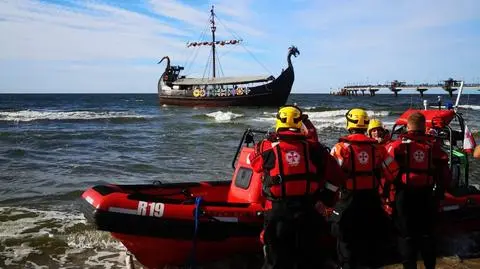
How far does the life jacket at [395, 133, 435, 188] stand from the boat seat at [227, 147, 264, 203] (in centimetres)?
178

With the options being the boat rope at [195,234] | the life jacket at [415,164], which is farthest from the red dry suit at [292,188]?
the boat rope at [195,234]

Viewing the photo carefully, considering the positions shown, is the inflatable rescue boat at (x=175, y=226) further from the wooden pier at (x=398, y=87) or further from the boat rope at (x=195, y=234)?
the wooden pier at (x=398, y=87)

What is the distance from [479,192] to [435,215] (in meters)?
2.23

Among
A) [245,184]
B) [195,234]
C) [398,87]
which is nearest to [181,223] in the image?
[195,234]

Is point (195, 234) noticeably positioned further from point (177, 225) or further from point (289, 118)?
point (289, 118)

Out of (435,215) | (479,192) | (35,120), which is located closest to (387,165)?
(435,215)

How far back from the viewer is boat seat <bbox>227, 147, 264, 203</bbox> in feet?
19.5

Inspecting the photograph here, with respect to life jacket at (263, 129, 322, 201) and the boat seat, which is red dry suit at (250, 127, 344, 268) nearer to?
life jacket at (263, 129, 322, 201)

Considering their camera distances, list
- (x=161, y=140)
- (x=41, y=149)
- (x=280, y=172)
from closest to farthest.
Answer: (x=280, y=172)
(x=41, y=149)
(x=161, y=140)

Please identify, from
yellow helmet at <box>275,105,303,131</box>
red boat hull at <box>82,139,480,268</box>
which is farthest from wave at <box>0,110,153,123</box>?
yellow helmet at <box>275,105,303,131</box>

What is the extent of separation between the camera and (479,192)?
21.6 feet

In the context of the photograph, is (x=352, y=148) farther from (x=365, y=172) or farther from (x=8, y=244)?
(x=8, y=244)

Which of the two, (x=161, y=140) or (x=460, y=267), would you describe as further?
(x=161, y=140)

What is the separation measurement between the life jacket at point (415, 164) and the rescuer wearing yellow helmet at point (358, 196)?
17 centimetres
